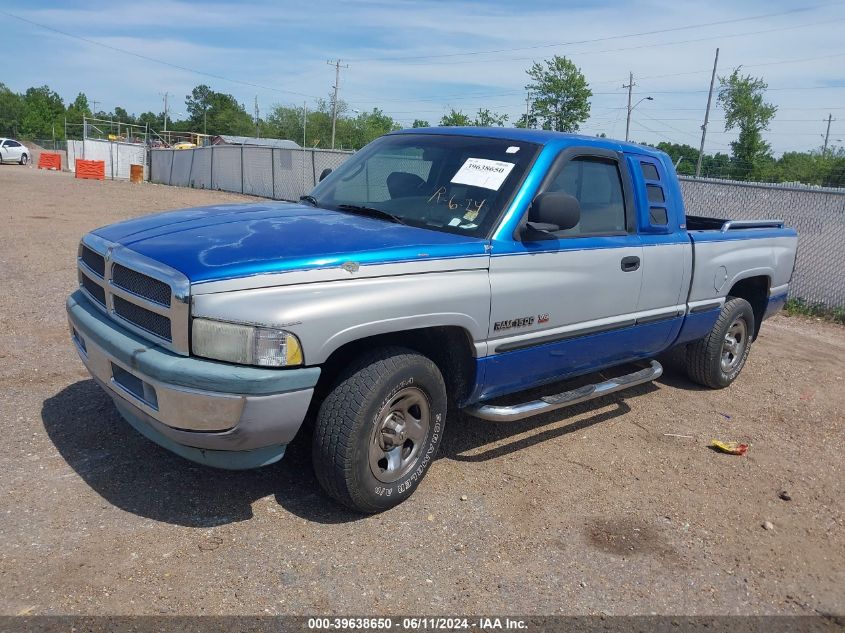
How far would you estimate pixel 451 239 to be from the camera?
12.6 feet

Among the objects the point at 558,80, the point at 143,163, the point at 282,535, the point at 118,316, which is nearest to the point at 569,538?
the point at 282,535

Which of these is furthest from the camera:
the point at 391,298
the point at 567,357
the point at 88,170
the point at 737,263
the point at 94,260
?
the point at 88,170

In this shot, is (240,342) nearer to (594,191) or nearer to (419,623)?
(419,623)

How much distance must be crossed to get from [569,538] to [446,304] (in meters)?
1.36

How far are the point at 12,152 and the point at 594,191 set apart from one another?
1915 inches

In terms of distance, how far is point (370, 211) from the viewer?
171 inches

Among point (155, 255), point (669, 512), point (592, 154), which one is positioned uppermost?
point (592, 154)

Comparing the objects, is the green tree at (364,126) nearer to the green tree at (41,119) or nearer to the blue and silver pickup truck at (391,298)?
the green tree at (41,119)

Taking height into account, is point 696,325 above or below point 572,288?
below

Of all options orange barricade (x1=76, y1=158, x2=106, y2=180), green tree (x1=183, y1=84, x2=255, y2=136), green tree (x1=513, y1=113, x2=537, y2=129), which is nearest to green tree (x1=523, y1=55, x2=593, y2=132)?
green tree (x1=513, y1=113, x2=537, y2=129)

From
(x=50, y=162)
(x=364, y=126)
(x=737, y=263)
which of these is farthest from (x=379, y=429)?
(x=364, y=126)

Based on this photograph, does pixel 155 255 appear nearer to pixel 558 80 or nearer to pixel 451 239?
pixel 451 239

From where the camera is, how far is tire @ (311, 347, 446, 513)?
11.0 ft

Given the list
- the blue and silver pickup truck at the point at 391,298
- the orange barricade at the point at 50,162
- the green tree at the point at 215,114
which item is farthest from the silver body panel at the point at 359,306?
the green tree at the point at 215,114
